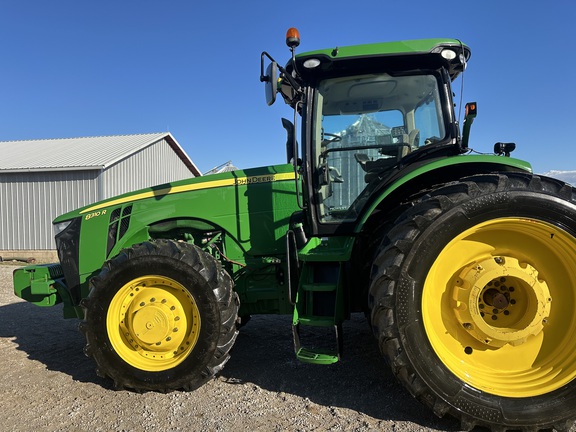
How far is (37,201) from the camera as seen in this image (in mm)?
14547

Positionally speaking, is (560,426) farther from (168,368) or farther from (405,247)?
(168,368)

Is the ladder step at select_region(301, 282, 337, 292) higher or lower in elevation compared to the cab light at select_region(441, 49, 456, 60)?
lower

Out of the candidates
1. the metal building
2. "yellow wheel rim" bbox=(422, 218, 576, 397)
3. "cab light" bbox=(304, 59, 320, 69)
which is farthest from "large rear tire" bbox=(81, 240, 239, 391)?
the metal building

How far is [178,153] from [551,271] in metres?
19.2

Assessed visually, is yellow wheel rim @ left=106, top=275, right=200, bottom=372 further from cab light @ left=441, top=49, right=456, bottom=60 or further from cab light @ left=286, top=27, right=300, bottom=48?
cab light @ left=441, top=49, right=456, bottom=60

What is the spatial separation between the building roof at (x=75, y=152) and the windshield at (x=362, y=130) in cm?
1265

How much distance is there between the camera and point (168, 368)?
3.02m

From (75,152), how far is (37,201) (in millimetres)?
2864

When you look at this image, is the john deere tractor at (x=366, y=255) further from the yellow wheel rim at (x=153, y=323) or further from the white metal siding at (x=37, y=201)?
the white metal siding at (x=37, y=201)

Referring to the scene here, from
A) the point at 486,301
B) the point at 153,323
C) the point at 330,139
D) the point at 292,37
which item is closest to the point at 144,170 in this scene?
the point at 153,323

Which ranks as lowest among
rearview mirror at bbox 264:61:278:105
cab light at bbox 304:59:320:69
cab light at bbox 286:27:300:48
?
rearview mirror at bbox 264:61:278:105

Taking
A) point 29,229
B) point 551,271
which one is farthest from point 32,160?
point 551,271

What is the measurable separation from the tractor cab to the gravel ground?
3.89 ft

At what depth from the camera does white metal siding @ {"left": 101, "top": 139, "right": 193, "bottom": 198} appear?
14.8 metres
